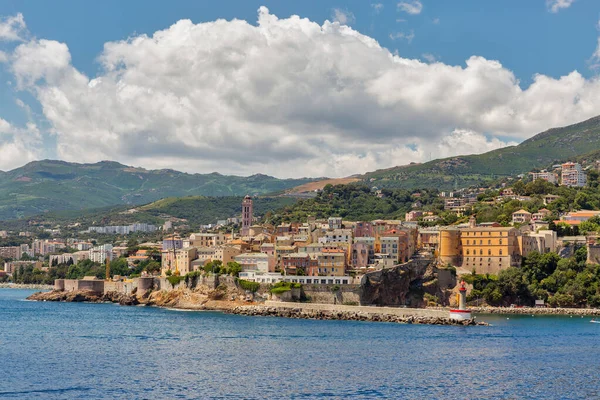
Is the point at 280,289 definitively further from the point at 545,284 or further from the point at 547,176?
the point at 547,176

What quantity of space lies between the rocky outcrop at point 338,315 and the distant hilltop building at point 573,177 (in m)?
61.0

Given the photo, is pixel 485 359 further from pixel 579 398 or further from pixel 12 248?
pixel 12 248

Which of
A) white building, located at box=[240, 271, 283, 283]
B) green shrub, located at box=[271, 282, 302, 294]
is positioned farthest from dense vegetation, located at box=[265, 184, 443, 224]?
green shrub, located at box=[271, 282, 302, 294]

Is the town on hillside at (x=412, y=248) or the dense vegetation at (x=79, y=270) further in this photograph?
the dense vegetation at (x=79, y=270)

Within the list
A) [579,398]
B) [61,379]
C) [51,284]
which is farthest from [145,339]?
[51,284]

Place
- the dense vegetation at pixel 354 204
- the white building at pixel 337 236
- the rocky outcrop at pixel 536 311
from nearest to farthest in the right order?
1. the rocky outcrop at pixel 536 311
2. the white building at pixel 337 236
3. the dense vegetation at pixel 354 204

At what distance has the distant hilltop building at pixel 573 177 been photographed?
114188 mm

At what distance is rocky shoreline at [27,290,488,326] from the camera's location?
196ft

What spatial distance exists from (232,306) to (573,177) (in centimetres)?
6277

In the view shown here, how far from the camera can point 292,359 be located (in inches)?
1565

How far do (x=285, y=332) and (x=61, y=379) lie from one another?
65.5 ft

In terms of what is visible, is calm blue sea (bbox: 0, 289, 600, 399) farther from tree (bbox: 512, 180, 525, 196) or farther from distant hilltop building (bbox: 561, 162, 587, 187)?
distant hilltop building (bbox: 561, 162, 587, 187)

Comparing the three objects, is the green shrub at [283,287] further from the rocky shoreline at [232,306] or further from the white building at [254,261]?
the white building at [254,261]

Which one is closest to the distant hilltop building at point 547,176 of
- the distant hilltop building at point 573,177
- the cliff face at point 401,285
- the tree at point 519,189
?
the distant hilltop building at point 573,177
